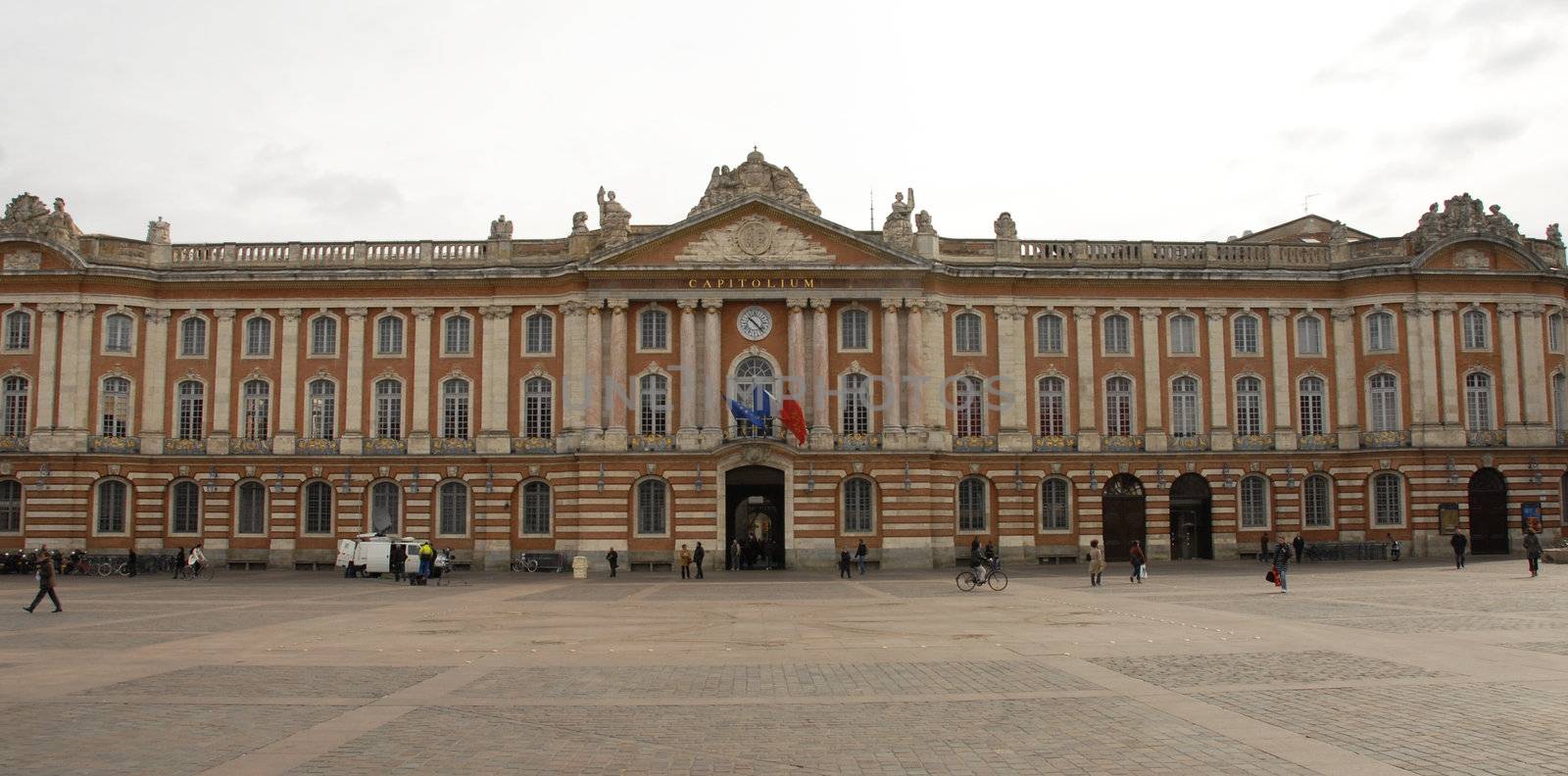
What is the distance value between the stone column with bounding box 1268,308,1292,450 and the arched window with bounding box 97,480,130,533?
54113 mm

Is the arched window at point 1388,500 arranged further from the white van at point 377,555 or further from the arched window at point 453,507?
the white van at point 377,555

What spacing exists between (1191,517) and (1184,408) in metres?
5.28

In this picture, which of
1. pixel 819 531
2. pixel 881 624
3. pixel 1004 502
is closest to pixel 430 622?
pixel 881 624

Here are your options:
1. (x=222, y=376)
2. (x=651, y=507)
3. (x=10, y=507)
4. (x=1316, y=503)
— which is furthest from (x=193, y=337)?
(x=1316, y=503)

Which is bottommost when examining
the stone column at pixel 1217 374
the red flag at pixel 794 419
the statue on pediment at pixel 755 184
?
the red flag at pixel 794 419

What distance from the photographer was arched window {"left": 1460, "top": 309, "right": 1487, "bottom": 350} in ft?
199

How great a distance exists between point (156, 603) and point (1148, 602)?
29735 millimetres

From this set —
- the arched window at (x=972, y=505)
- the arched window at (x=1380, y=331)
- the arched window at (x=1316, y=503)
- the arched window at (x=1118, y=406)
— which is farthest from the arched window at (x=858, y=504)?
the arched window at (x=1380, y=331)

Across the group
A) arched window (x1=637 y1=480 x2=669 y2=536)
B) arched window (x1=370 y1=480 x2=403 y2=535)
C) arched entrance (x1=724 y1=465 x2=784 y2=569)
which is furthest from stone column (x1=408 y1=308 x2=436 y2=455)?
arched entrance (x1=724 y1=465 x2=784 y2=569)

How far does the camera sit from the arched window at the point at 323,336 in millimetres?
60594

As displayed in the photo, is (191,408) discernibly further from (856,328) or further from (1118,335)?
(1118,335)

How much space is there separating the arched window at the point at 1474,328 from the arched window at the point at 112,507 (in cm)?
6322

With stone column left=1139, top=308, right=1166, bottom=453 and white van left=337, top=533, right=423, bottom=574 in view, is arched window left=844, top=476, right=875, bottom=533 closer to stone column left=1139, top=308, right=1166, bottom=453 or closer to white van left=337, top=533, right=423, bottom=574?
stone column left=1139, top=308, right=1166, bottom=453

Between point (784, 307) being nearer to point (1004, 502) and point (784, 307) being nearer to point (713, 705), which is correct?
point (1004, 502)
